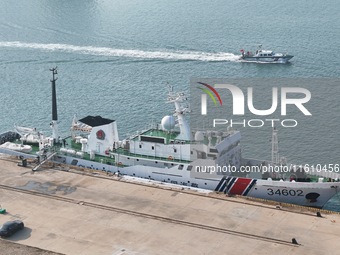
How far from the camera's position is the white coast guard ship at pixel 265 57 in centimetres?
10262

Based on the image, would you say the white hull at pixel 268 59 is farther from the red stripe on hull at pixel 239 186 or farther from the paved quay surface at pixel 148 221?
the red stripe on hull at pixel 239 186

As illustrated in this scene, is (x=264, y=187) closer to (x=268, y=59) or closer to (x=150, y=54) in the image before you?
(x=268, y=59)

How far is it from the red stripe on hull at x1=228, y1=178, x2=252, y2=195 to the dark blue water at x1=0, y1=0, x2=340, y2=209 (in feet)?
37.8

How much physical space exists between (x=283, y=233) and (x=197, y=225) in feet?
20.7

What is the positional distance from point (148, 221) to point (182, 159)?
9265 millimetres

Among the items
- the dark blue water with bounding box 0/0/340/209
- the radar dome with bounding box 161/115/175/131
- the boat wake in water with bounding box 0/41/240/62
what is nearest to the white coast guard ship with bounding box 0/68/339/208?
the radar dome with bounding box 161/115/175/131

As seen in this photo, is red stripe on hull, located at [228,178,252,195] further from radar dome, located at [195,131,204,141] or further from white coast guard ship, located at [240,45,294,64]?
white coast guard ship, located at [240,45,294,64]

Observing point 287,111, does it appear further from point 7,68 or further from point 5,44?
point 5,44

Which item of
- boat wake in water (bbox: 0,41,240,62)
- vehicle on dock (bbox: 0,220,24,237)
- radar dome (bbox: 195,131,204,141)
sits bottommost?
vehicle on dock (bbox: 0,220,24,237)

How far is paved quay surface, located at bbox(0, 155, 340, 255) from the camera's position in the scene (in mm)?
46812

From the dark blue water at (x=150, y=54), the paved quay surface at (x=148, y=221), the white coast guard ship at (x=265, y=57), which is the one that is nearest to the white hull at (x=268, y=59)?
the white coast guard ship at (x=265, y=57)

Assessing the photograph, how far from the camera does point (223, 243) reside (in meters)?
47.1

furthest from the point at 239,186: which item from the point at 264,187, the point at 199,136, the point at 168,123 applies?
the point at 168,123

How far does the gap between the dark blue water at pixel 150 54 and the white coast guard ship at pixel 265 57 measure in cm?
111
